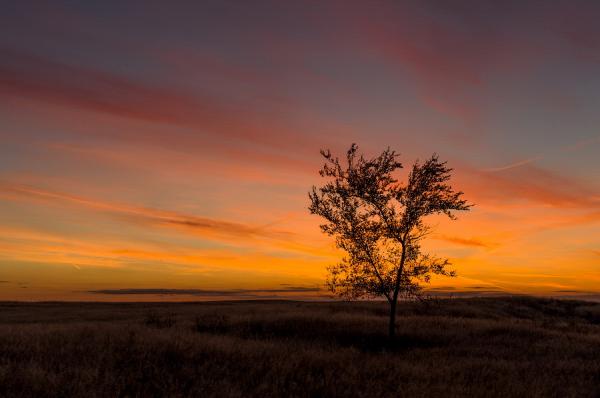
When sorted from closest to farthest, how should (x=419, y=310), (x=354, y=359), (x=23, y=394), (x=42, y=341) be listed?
(x=23, y=394) < (x=42, y=341) < (x=354, y=359) < (x=419, y=310)

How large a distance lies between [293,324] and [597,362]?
14193 mm

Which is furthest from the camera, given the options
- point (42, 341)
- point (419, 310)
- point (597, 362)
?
point (419, 310)

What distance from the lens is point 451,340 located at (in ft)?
78.9

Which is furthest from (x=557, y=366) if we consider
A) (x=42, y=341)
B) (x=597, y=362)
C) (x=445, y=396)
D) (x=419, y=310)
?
(x=419, y=310)

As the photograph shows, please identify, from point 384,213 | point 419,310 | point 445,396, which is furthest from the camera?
point 419,310

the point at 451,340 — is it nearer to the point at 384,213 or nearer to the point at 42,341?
the point at 384,213

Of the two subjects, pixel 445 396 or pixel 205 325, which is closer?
pixel 445 396

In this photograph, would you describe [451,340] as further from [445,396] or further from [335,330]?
[445,396]

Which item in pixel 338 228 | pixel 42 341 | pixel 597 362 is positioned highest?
pixel 338 228

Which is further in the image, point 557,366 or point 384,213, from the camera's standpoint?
point 384,213

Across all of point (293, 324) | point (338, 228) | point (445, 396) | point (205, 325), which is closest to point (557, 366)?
point (445, 396)

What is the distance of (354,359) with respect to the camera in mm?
16562

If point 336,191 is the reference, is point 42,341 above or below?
below

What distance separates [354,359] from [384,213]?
7.67 m
